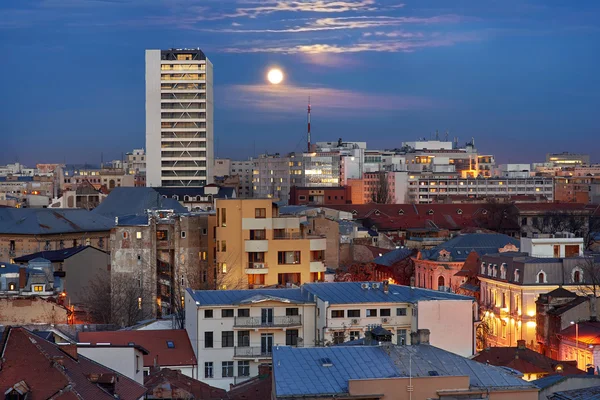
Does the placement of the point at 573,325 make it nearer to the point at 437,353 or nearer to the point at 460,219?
the point at 437,353

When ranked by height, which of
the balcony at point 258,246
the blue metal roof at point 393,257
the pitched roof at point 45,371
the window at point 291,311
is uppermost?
the balcony at point 258,246

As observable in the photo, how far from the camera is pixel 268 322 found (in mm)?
44625

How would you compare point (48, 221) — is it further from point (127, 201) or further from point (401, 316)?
point (401, 316)

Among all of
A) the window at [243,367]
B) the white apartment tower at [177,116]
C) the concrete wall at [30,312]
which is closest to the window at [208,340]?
the window at [243,367]

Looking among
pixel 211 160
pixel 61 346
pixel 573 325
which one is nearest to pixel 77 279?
pixel 573 325

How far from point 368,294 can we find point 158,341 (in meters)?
9.06

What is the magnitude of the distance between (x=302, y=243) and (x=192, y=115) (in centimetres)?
9284

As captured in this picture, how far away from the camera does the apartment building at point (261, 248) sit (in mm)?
58438

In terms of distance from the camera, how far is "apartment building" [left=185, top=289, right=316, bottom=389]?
1700 inches

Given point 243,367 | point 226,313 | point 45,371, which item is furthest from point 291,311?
point 45,371

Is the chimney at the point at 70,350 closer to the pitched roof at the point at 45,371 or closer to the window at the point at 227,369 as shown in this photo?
the pitched roof at the point at 45,371

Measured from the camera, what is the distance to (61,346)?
93.3 feet

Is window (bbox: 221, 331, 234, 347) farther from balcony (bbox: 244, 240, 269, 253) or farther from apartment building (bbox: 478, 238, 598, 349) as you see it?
apartment building (bbox: 478, 238, 598, 349)

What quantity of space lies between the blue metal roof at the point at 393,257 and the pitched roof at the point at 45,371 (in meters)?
52.4
